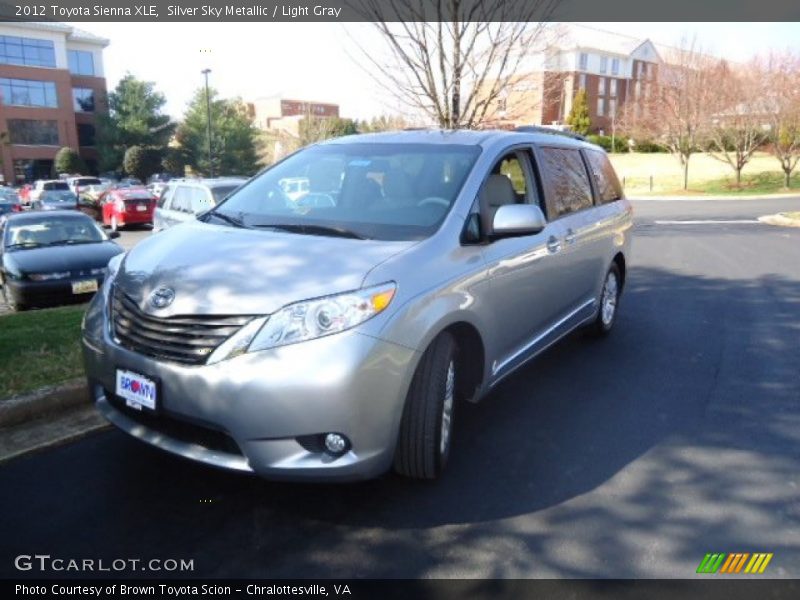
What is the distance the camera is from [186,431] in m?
2.97

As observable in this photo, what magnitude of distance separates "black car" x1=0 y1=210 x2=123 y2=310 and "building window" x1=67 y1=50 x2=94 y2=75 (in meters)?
55.9

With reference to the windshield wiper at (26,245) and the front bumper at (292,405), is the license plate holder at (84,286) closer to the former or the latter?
the windshield wiper at (26,245)

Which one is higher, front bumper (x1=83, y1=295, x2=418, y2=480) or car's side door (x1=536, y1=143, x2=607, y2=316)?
car's side door (x1=536, y1=143, x2=607, y2=316)

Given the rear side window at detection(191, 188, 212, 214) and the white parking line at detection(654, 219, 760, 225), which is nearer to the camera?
the rear side window at detection(191, 188, 212, 214)

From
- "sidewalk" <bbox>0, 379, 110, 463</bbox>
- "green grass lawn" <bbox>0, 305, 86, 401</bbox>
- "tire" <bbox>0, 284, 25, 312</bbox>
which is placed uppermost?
"green grass lawn" <bbox>0, 305, 86, 401</bbox>

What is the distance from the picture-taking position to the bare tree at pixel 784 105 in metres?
28.6

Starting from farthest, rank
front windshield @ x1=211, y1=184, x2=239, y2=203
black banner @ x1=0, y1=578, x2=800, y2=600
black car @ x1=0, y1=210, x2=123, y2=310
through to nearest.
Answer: front windshield @ x1=211, y1=184, x2=239, y2=203, black car @ x1=0, y1=210, x2=123, y2=310, black banner @ x1=0, y1=578, x2=800, y2=600

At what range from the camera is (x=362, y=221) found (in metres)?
3.66

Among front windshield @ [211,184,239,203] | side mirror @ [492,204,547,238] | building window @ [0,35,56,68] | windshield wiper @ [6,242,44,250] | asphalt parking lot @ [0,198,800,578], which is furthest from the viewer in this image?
building window @ [0,35,56,68]

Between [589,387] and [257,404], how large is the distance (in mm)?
2968

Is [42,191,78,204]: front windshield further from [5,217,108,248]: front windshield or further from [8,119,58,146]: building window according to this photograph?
[8,119,58,146]: building window

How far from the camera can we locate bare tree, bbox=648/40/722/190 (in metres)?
30.8

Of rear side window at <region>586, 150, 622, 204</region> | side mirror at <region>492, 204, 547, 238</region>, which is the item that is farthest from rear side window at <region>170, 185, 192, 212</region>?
side mirror at <region>492, 204, 547, 238</region>

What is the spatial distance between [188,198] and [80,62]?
187 feet
